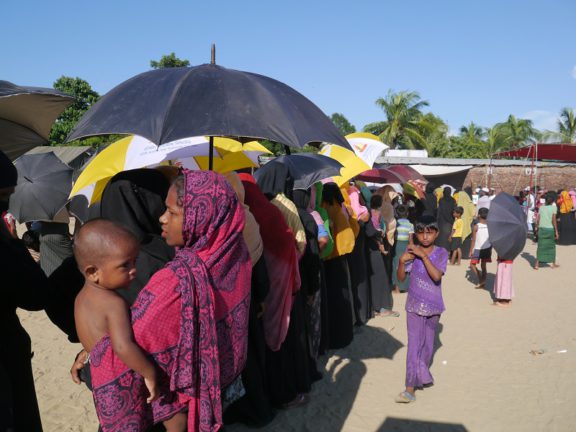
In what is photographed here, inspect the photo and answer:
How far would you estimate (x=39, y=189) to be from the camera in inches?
216

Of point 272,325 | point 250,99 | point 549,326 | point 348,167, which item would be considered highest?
point 250,99

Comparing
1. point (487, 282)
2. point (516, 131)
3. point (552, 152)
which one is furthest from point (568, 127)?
point (487, 282)

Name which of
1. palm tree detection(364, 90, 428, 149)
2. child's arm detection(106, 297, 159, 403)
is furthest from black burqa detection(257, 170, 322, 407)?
palm tree detection(364, 90, 428, 149)

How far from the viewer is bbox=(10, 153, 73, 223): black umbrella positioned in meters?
5.38

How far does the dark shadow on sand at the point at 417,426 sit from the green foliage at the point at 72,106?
2182 centimetres

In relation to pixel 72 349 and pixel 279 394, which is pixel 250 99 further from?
pixel 72 349

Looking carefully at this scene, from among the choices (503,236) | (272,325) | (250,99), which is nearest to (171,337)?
(250,99)

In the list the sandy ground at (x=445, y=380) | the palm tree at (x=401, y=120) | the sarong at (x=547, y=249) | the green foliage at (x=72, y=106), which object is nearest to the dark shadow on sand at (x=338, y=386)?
the sandy ground at (x=445, y=380)

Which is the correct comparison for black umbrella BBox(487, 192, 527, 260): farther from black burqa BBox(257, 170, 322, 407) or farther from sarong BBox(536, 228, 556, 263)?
sarong BBox(536, 228, 556, 263)

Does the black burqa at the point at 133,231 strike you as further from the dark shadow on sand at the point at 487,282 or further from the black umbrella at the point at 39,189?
the dark shadow on sand at the point at 487,282

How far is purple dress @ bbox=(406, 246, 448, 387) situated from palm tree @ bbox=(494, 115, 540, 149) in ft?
126

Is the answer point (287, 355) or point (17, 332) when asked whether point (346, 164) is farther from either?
point (17, 332)

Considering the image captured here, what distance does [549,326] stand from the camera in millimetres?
6746

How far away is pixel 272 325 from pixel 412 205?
10.2m
